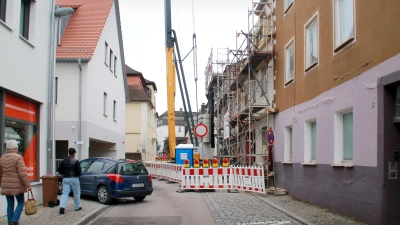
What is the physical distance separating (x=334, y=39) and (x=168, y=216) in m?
6.46

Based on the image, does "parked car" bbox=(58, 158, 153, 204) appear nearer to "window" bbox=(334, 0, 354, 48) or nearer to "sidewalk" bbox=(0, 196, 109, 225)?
"sidewalk" bbox=(0, 196, 109, 225)

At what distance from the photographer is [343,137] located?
37.8 ft

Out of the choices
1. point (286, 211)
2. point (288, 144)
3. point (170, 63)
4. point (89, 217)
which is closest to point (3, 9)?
point (89, 217)

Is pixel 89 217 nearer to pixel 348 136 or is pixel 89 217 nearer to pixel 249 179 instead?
pixel 348 136

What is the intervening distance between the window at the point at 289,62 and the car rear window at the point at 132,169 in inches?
247

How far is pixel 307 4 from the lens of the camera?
1414 cm

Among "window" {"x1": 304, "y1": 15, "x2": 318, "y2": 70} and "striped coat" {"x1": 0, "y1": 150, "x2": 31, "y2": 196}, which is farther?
"window" {"x1": 304, "y1": 15, "x2": 318, "y2": 70}

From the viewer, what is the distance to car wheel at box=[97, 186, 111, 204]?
13.7 meters

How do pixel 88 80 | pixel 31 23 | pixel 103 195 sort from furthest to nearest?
1. pixel 88 80
2. pixel 103 195
3. pixel 31 23

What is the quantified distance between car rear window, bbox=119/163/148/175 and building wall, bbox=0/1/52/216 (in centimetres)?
238

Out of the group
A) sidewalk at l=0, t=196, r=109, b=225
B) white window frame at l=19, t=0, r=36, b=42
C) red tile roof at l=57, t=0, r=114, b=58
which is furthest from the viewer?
red tile roof at l=57, t=0, r=114, b=58

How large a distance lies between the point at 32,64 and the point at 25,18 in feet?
4.51

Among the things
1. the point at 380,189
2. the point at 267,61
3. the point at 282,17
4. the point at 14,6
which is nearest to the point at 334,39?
the point at 380,189

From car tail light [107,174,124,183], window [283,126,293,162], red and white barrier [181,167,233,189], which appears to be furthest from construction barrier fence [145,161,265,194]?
car tail light [107,174,124,183]
